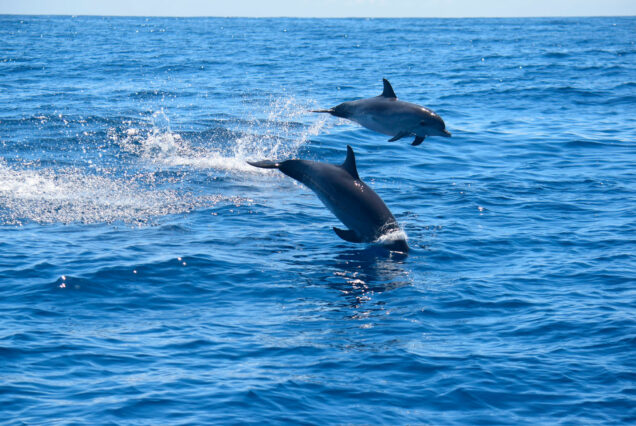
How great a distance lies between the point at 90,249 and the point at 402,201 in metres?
6.97

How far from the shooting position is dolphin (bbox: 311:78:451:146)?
1328 centimetres

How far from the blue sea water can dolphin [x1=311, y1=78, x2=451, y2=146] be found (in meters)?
1.98

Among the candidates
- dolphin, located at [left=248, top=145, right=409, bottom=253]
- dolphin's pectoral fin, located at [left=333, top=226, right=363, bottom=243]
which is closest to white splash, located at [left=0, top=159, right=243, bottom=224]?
dolphin, located at [left=248, top=145, right=409, bottom=253]

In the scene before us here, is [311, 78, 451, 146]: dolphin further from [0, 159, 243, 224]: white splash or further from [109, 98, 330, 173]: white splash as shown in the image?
[109, 98, 330, 173]: white splash

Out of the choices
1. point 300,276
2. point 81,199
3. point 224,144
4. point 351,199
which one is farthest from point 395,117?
point 224,144

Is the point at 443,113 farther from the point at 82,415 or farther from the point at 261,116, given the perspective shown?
the point at 82,415

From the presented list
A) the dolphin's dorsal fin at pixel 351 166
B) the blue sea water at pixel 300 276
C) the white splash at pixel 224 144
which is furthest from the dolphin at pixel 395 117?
the white splash at pixel 224 144

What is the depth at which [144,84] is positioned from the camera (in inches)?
1442

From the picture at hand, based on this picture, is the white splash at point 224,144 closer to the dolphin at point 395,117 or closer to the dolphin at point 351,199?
the dolphin at point 395,117

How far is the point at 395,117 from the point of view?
1327 cm

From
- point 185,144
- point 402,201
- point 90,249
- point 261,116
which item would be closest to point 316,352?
point 90,249

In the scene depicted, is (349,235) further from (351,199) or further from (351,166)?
(351,166)

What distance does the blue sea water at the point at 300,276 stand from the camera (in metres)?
8.15

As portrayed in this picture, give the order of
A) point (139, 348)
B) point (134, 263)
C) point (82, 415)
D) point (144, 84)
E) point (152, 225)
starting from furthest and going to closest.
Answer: point (144, 84) → point (152, 225) → point (134, 263) → point (139, 348) → point (82, 415)
